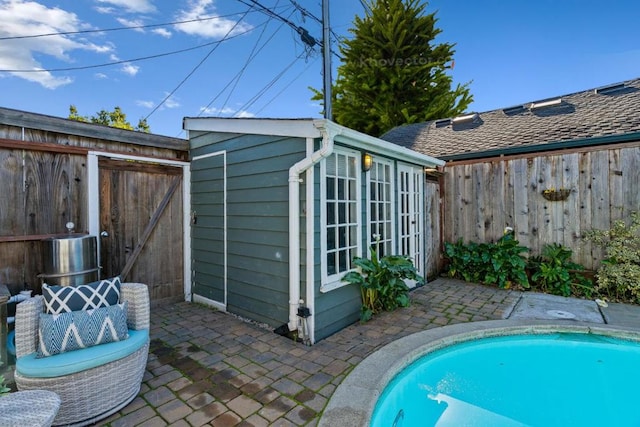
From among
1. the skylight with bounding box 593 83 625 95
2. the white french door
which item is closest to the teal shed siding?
the white french door

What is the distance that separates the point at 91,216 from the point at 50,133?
3.25 ft

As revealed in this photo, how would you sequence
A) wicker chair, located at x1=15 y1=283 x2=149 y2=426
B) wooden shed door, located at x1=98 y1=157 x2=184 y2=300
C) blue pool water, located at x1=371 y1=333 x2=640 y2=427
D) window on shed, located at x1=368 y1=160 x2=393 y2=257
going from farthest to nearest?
window on shed, located at x1=368 y1=160 x2=393 y2=257
wooden shed door, located at x1=98 y1=157 x2=184 y2=300
blue pool water, located at x1=371 y1=333 x2=640 y2=427
wicker chair, located at x1=15 y1=283 x2=149 y2=426

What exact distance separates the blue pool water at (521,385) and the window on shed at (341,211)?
1.33 m

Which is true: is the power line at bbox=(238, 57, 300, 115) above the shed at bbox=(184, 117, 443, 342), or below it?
above

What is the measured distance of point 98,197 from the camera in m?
3.75

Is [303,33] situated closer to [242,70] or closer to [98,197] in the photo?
[242,70]

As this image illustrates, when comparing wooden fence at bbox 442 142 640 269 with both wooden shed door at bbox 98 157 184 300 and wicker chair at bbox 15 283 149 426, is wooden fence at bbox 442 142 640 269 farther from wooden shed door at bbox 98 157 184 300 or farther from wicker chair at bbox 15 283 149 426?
wicker chair at bbox 15 283 149 426

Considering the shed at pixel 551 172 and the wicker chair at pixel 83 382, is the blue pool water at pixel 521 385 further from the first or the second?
the shed at pixel 551 172

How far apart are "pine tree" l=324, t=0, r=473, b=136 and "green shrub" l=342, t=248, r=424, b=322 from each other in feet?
29.2

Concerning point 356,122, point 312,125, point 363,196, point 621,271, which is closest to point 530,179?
point 621,271

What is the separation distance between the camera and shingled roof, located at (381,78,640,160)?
195 inches

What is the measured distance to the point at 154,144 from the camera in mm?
4207

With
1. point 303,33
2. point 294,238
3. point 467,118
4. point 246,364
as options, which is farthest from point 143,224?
point 467,118

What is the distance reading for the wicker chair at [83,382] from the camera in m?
1.90
